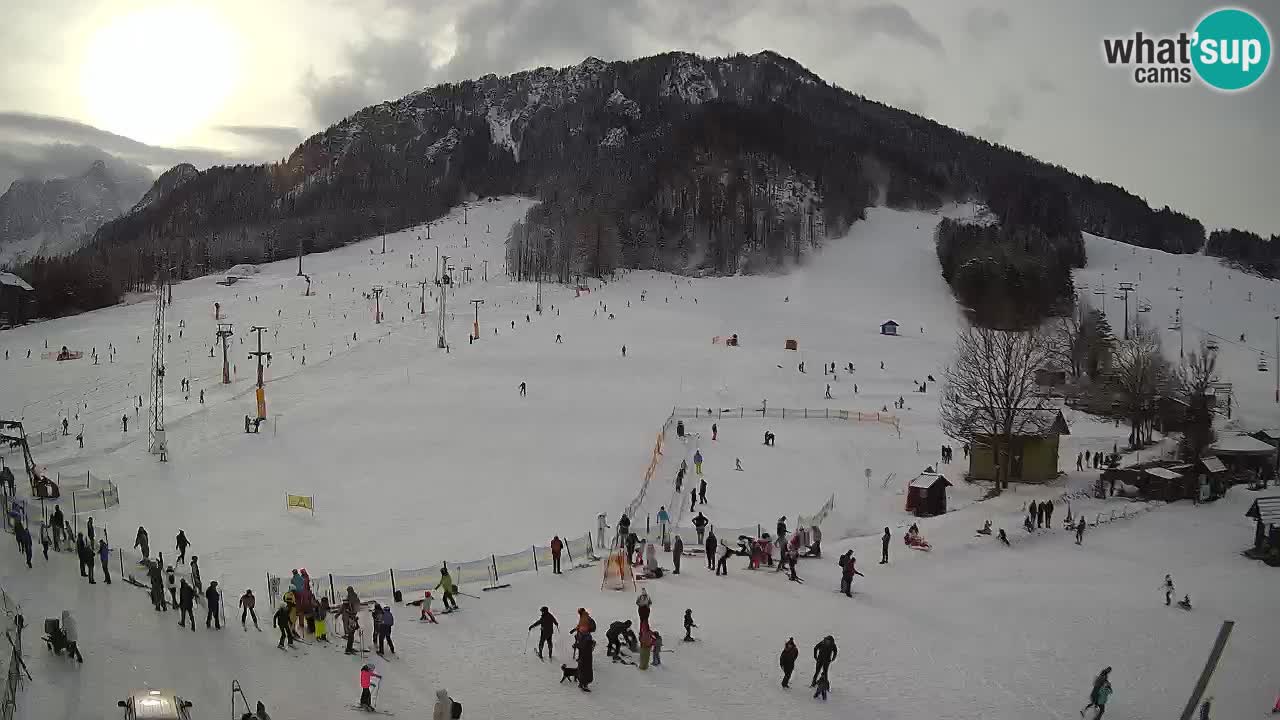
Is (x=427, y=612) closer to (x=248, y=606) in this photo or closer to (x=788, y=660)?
(x=248, y=606)

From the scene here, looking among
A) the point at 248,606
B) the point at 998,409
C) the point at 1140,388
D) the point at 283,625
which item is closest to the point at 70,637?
the point at 248,606

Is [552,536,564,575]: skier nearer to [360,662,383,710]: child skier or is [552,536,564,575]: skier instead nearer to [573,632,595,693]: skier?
[573,632,595,693]: skier

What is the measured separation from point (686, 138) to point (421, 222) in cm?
6473

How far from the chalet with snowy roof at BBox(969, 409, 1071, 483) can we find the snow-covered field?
4.04 feet

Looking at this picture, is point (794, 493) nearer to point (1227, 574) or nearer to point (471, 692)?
point (1227, 574)

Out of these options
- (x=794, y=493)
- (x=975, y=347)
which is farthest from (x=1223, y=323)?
(x=794, y=493)

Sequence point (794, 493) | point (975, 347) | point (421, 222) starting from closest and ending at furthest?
point (794, 493), point (975, 347), point (421, 222)

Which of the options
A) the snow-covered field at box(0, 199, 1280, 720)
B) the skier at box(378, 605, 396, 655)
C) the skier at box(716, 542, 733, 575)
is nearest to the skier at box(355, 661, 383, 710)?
the snow-covered field at box(0, 199, 1280, 720)

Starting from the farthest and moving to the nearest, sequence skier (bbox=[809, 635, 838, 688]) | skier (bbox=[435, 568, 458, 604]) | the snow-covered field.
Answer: skier (bbox=[435, 568, 458, 604]) < the snow-covered field < skier (bbox=[809, 635, 838, 688])

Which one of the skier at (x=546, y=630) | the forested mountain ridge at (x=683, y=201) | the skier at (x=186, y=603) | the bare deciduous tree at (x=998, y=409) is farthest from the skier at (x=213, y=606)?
the forested mountain ridge at (x=683, y=201)

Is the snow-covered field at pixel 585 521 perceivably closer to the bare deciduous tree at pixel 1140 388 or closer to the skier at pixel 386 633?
the skier at pixel 386 633

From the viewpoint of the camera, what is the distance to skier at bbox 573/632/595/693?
12203 millimetres

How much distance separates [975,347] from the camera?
3506 centimetres

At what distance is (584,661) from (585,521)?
12115 millimetres
